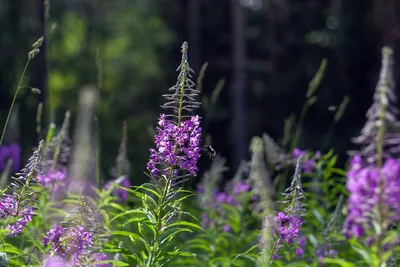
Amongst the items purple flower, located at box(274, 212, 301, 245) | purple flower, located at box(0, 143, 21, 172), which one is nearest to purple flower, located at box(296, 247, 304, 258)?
purple flower, located at box(274, 212, 301, 245)

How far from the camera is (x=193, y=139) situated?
3498mm

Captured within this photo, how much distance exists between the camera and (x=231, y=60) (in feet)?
71.8

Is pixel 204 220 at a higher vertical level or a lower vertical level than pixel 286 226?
higher

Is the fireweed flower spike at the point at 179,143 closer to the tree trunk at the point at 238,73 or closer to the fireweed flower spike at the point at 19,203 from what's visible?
the fireweed flower spike at the point at 19,203

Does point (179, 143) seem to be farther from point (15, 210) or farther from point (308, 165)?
point (308, 165)

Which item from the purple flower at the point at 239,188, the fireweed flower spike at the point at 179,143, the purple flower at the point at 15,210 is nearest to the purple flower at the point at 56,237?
the purple flower at the point at 15,210

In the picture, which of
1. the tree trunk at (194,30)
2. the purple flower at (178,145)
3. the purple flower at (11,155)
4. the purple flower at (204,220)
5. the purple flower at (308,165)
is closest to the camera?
the purple flower at (178,145)

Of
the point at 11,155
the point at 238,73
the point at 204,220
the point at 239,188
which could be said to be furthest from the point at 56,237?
the point at 238,73

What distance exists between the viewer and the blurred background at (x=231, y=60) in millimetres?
20328

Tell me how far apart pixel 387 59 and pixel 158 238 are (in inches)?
60.8

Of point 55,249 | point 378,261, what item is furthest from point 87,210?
point 378,261

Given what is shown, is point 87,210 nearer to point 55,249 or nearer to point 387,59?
point 55,249

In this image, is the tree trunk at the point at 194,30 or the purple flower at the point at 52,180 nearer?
the purple flower at the point at 52,180

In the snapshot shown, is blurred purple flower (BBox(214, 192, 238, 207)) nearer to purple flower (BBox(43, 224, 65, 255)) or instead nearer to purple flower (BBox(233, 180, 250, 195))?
purple flower (BBox(233, 180, 250, 195))
